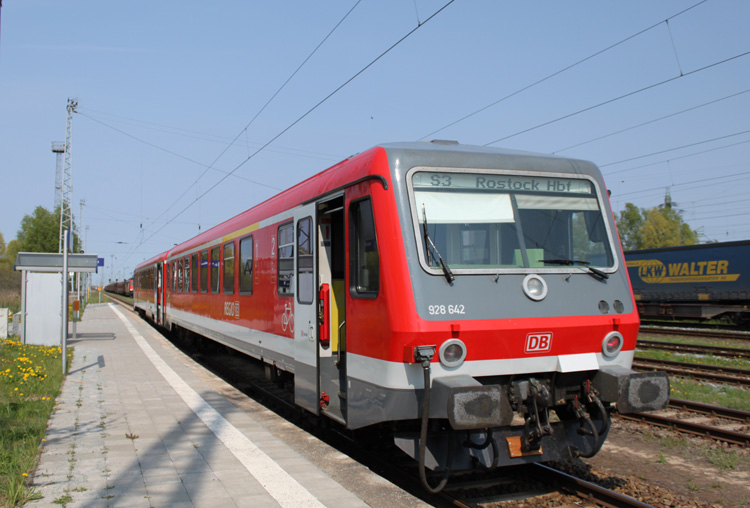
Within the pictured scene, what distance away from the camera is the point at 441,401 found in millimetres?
4766

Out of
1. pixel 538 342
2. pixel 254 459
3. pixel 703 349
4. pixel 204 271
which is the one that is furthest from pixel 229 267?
pixel 703 349

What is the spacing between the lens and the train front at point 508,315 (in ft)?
16.1

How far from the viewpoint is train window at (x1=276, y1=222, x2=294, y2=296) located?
7648mm

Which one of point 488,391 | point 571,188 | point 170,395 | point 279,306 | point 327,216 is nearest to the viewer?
point 488,391

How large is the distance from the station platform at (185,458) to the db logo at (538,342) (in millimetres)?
1525

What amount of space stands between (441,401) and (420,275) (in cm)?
98

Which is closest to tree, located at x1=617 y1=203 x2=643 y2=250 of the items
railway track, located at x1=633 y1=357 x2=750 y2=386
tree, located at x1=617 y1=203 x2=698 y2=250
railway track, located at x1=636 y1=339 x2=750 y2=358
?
tree, located at x1=617 y1=203 x2=698 y2=250

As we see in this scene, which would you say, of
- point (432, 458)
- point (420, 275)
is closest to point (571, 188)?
point (420, 275)

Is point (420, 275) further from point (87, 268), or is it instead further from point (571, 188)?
point (87, 268)

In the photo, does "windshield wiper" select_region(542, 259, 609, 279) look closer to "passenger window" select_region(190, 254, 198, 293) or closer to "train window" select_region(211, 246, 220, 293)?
"train window" select_region(211, 246, 220, 293)

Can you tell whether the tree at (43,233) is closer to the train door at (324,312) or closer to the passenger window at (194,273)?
the passenger window at (194,273)

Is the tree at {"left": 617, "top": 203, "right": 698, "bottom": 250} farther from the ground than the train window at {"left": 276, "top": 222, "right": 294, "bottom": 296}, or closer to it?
farther from the ground

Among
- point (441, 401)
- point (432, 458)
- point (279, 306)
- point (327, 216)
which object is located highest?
point (327, 216)

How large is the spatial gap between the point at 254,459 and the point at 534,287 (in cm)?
312
